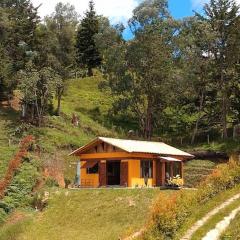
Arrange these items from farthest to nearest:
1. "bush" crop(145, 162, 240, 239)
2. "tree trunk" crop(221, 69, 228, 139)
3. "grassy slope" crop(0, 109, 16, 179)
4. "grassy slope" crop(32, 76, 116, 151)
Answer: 1. "tree trunk" crop(221, 69, 228, 139)
2. "grassy slope" crop(32, 76, 116, 151)
3. "grassy slope" crop(0, 109, 16, 179)
4. "bush" crop(145, 162, 240, 239)

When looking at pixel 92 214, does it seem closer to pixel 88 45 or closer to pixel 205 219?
pixel 205 219

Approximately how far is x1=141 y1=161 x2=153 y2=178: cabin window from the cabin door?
7.14 feet

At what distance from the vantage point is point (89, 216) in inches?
1407

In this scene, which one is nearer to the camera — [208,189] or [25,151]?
[208,189]

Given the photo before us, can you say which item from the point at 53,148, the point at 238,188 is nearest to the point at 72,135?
the point at 53,148

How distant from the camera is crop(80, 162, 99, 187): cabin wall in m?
47.8

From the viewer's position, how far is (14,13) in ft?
264

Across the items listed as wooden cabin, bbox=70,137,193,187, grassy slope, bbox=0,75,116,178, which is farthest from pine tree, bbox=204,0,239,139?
wooden cabin, bbox=70,137,193,187

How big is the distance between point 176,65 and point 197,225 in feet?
148

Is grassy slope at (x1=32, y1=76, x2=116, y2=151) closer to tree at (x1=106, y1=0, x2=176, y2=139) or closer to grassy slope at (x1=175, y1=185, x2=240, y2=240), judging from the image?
tree at (x1=106, y1=0, x2=176, y2=139)

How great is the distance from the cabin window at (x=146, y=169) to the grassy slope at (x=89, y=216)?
710cm

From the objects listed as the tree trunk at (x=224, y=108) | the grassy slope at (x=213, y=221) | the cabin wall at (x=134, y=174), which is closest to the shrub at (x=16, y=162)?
the cabin wall at (x=134, y=174)

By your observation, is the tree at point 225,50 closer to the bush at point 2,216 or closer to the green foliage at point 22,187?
the green foliage at point 22,187

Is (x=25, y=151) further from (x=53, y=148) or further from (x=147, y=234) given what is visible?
(x=147, y=234)
